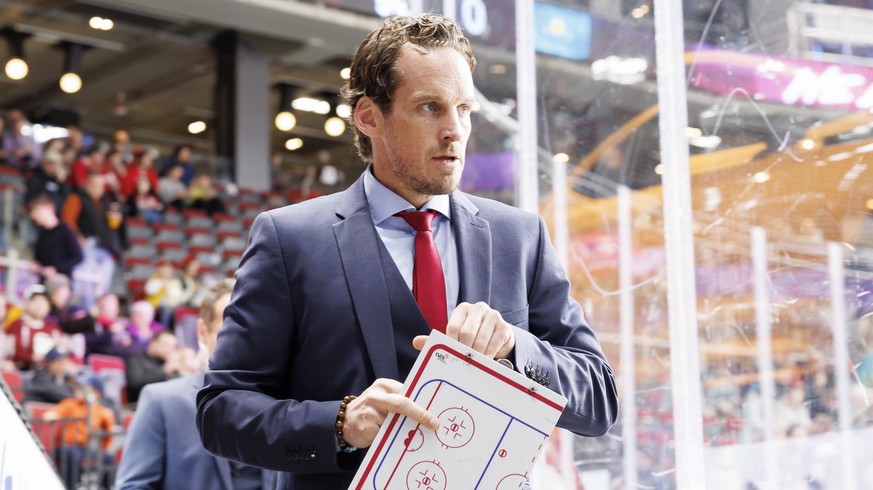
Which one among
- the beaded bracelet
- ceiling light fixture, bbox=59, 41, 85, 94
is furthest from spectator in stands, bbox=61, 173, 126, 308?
the beaded bracelet

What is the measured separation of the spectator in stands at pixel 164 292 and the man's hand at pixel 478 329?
1067 cm

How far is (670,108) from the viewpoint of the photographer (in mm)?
2438

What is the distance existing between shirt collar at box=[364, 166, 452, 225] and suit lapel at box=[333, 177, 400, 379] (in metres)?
0.02

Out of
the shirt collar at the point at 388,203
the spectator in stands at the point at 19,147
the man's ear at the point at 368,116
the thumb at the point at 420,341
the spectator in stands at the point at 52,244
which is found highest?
the spectator in stands at the point at 19,147

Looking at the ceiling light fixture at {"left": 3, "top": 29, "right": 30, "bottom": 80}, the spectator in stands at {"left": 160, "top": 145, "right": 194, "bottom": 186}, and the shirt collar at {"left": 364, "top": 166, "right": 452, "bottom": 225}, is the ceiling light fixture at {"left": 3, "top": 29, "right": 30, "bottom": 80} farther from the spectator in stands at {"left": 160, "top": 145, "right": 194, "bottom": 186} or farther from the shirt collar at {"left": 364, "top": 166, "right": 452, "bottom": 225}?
the shirt collar at {"left": 364, "top": 166, "right": 452, "bottom": 225}

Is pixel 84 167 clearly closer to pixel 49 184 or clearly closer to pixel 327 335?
pixel 49 184

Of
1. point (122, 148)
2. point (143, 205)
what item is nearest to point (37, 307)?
point (143, 205)

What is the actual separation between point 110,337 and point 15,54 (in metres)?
8.55

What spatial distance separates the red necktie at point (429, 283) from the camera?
1595mm

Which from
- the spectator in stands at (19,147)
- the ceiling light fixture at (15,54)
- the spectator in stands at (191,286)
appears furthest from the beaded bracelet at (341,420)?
the ceiling light fixture at (15,54)

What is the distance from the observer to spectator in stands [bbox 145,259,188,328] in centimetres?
1177

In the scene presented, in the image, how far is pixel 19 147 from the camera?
13.2 meters

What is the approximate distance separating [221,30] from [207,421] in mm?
16188

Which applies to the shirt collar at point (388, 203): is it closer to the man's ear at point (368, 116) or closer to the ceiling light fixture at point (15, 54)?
the man's ear at point (368, 116)
